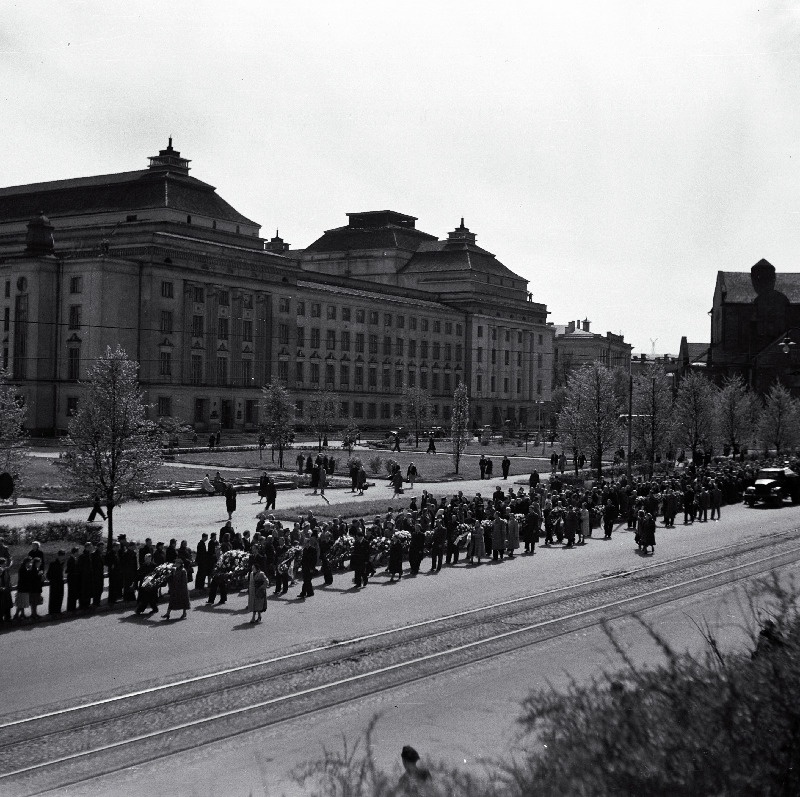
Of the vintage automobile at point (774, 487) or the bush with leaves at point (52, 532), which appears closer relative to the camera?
the bush with leaves at point (52, 532)

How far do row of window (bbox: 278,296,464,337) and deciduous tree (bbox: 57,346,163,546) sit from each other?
68.8m

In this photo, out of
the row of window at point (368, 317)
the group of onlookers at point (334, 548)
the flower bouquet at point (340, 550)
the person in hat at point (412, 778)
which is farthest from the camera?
the row of window at point (368, 317)

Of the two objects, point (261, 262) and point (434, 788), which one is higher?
point (261, 262)

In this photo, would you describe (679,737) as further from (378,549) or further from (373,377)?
(373,377)

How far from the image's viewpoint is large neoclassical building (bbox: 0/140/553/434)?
8638cm

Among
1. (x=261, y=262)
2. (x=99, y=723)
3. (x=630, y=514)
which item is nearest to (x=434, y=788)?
(x=99, y=723)

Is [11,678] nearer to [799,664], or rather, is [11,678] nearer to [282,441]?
[799,664]

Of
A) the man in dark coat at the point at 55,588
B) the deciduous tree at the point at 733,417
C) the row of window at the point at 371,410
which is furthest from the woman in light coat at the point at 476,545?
the row of window at the point at 371,410

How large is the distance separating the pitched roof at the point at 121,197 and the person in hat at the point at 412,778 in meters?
82.7

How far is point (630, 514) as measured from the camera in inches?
1594

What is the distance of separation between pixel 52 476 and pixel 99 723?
37082 millimetres

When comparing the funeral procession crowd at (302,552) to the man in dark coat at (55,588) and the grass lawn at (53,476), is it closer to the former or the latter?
the man in dark coat at (55,588)

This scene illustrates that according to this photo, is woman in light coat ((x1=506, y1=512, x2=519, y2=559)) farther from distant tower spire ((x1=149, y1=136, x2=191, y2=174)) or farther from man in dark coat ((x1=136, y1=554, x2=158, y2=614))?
distant tower spire ((x1=149, y1=136, x2=191, y2=174))

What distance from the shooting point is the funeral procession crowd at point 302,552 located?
21.5 m
